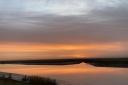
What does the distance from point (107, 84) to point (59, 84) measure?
25.5ft

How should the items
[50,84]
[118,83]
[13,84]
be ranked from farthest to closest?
[118,83] → [50,84] → [13,84]

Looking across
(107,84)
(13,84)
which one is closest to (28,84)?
(13,84)

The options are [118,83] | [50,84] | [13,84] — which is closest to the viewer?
[13,84]

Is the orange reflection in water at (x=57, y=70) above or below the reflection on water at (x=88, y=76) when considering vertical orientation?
above

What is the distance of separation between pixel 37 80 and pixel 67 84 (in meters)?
4.75

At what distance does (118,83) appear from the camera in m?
62.4

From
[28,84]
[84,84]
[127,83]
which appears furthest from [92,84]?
[28,84]

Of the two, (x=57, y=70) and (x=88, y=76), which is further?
(x=57, y=70)

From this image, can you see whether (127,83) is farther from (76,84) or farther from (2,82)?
(2,82)

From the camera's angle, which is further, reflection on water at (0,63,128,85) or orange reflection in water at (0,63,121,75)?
orange reflection in water at (0,63,121,75)

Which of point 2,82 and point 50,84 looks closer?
point 2,82

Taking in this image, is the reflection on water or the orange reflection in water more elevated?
the orange reflection in water

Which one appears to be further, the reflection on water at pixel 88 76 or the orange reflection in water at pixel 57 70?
the orange reflection in water at pixel 57 70

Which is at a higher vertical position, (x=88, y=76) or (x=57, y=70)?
(x=57, y=70)
